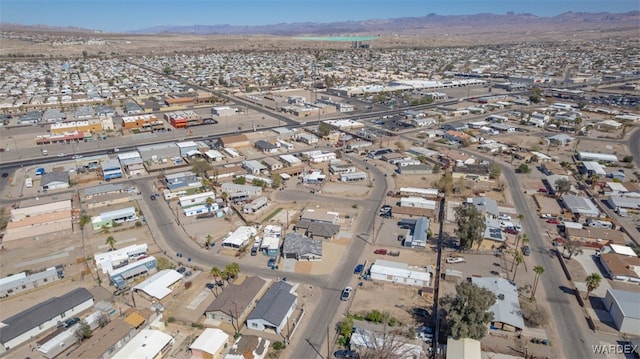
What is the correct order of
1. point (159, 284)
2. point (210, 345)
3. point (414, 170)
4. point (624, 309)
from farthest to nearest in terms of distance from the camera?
1. point (414, 170)
2. point (159, 284)
3. point (624, 309)
4. point (210, 345)

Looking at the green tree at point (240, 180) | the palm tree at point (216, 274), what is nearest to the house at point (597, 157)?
the green tree at point (240, 180)

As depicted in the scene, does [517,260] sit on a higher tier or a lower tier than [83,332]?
higher

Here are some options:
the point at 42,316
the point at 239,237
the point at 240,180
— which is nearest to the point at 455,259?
the point at 239,237

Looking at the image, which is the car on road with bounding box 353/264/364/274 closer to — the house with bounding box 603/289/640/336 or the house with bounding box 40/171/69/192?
the house with bounding box 603/289/640/336

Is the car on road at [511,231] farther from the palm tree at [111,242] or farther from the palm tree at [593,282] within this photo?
the palm tree at [111,242]

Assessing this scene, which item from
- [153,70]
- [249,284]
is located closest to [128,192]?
[249,284]

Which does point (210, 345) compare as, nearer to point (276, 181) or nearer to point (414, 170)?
point (276, 181)

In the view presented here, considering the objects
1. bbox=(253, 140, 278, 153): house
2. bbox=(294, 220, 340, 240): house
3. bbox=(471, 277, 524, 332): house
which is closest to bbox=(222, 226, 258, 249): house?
bbox=(294, 220, 340, 240): house
